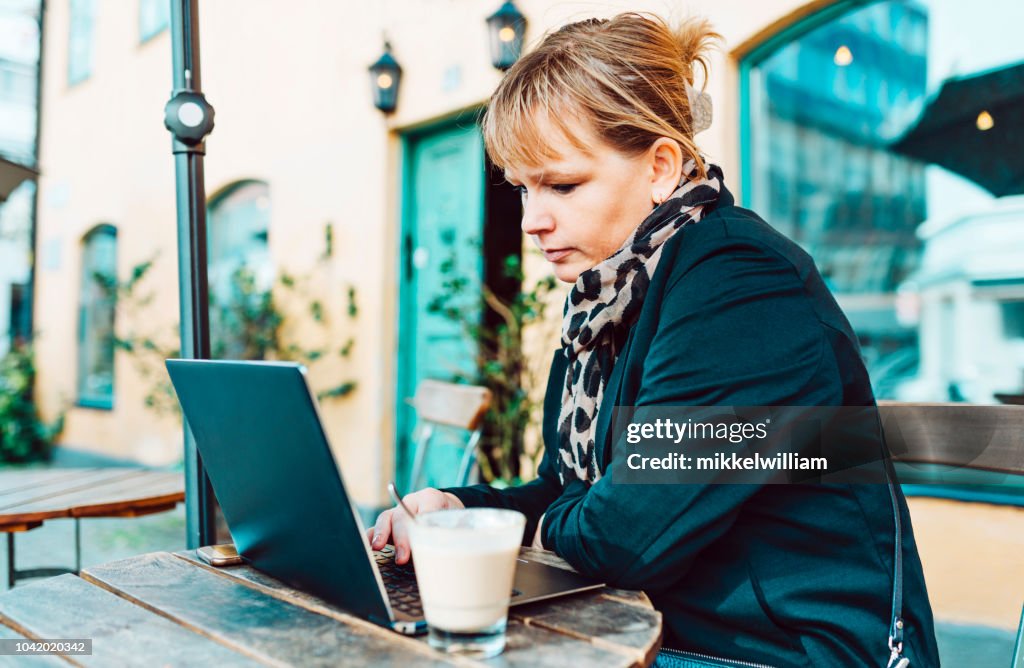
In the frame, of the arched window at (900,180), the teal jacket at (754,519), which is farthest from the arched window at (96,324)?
the teal jacket at (754,519)

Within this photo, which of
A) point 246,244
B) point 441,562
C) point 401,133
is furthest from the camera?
point 246,244

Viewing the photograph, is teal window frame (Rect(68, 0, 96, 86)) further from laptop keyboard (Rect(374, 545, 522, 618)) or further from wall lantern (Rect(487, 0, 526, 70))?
laptop keyboard (Rect(374, 545, 522, 618))

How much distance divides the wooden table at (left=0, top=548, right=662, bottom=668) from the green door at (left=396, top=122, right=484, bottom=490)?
3587mm

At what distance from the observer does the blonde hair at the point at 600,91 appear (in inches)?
49.7

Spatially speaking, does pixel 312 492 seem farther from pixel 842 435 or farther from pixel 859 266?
pixel 859 266

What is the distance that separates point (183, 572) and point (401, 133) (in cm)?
429

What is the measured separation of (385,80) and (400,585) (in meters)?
4.30

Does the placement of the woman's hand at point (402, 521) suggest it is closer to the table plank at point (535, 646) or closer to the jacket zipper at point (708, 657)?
Result: the table plank at point (535, 646)

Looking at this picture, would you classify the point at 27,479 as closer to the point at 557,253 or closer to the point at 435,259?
the point at 557,253

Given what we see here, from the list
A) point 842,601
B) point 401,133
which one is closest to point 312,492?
point 842,601

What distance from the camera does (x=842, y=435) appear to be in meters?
1.15

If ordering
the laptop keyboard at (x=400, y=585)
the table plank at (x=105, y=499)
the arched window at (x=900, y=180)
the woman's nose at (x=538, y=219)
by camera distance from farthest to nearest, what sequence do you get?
1. the arched window at (x=900, y=180)
2. the table plank at (x=105, y=499)
3. the woman's nose at (x=538, y=219)
4. the laptop keyboard at (x=400, y=585)

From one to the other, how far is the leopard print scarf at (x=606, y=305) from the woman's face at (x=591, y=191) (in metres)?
0.04

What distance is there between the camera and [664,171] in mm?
1332
